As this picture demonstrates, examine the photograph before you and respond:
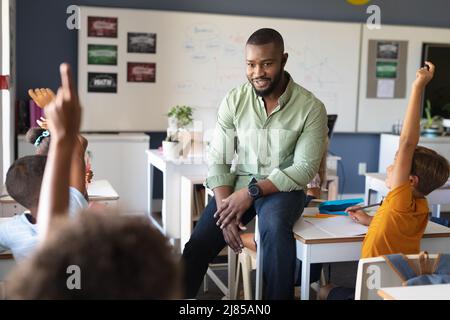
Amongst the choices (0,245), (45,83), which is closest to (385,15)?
(45,83)

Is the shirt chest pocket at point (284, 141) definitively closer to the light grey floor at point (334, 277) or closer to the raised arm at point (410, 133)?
the raised arm at point (410, 133)

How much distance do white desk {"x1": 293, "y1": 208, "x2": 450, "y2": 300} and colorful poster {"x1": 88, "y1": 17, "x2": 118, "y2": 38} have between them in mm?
3644

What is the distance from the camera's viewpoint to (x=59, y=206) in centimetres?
103

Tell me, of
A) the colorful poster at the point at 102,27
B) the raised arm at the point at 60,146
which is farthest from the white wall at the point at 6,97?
the raised arm at the point at 60,146

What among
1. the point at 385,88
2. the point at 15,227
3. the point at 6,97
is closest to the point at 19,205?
the point at 15,227

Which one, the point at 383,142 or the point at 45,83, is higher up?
the point at 45,83

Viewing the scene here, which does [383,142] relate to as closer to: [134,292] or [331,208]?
[331,208]

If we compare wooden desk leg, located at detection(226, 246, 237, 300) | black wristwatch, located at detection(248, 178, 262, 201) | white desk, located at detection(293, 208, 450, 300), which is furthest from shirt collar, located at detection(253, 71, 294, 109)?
wooden desk leg, located at detection(226, 246, 237, 300)

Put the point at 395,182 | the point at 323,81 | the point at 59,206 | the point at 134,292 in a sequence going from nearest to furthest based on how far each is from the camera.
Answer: the point at 134,292 → the point at 59,206 → the point at 395,182 → the point at 323,81

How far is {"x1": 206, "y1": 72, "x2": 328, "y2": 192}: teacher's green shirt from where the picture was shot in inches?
97.7

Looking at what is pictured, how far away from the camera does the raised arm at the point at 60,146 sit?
3.11 ft

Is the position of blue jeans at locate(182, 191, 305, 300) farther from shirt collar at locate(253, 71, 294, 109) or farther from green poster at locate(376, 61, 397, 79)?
green poster at locate(376, 61, 397, 79)

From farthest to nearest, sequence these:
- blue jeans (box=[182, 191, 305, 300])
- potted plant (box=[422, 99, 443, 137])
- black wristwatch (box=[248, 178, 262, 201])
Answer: potted plant (box=[422, 99, 443, 137]) → black wristwatch (box=[248, 178, 262, 201]) → blue jeans (box=[182, 191, 305, 300])

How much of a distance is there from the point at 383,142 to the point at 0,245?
513cm
